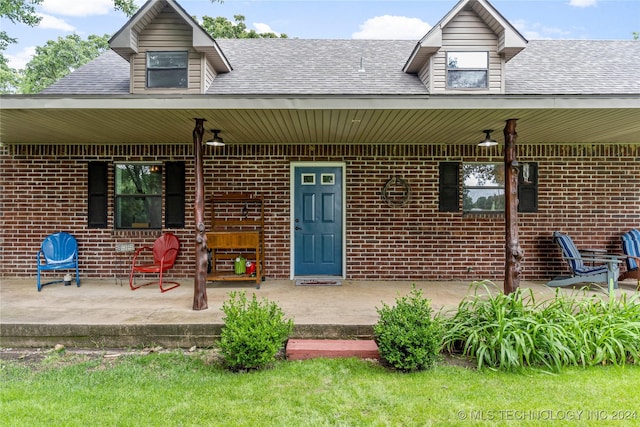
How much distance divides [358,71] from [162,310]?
15.8 feet

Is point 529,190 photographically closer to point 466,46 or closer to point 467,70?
point 467,70

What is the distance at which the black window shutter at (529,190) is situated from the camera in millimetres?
6246

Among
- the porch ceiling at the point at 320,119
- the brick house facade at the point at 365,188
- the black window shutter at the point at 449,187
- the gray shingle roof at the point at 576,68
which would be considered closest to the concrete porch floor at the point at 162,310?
the brick house facade at the point at 365,188

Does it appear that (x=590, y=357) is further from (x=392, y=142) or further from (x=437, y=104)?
(x=392, y=142)

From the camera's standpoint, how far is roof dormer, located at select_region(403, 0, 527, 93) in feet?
18.4

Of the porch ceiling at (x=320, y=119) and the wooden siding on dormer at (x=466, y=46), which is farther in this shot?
the wooden siding on dormer at (x=466, y=46)

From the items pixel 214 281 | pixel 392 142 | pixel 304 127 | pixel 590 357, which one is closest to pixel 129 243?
pixel 214 281

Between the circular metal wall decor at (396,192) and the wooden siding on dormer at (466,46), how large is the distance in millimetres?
1534

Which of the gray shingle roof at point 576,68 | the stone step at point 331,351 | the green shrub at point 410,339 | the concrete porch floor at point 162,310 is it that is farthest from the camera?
the gray shingle roof at point 576,68

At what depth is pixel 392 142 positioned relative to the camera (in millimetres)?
6074

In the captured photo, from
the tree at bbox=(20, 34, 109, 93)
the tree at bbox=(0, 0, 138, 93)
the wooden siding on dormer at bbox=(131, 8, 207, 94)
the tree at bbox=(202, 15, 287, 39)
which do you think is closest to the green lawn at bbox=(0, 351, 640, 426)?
the wooden siding on dormer at bbox=(131, 8, 207, 94)

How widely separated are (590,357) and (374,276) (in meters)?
3.39

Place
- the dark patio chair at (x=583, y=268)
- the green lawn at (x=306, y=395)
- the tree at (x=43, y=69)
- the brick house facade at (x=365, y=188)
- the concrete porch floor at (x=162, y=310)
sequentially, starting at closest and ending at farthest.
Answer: the green lawn at (x=306, y=395) → the concrete porch floor at (x=162, y=310) → the dark patio chair at (x=583, y=268) → the brick house facade at (x=365, y=188) → the tree at (x=43, y=69)

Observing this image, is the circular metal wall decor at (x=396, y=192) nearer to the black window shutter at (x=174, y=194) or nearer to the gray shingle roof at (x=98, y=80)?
the black window shutter at (x=174, y=194)
